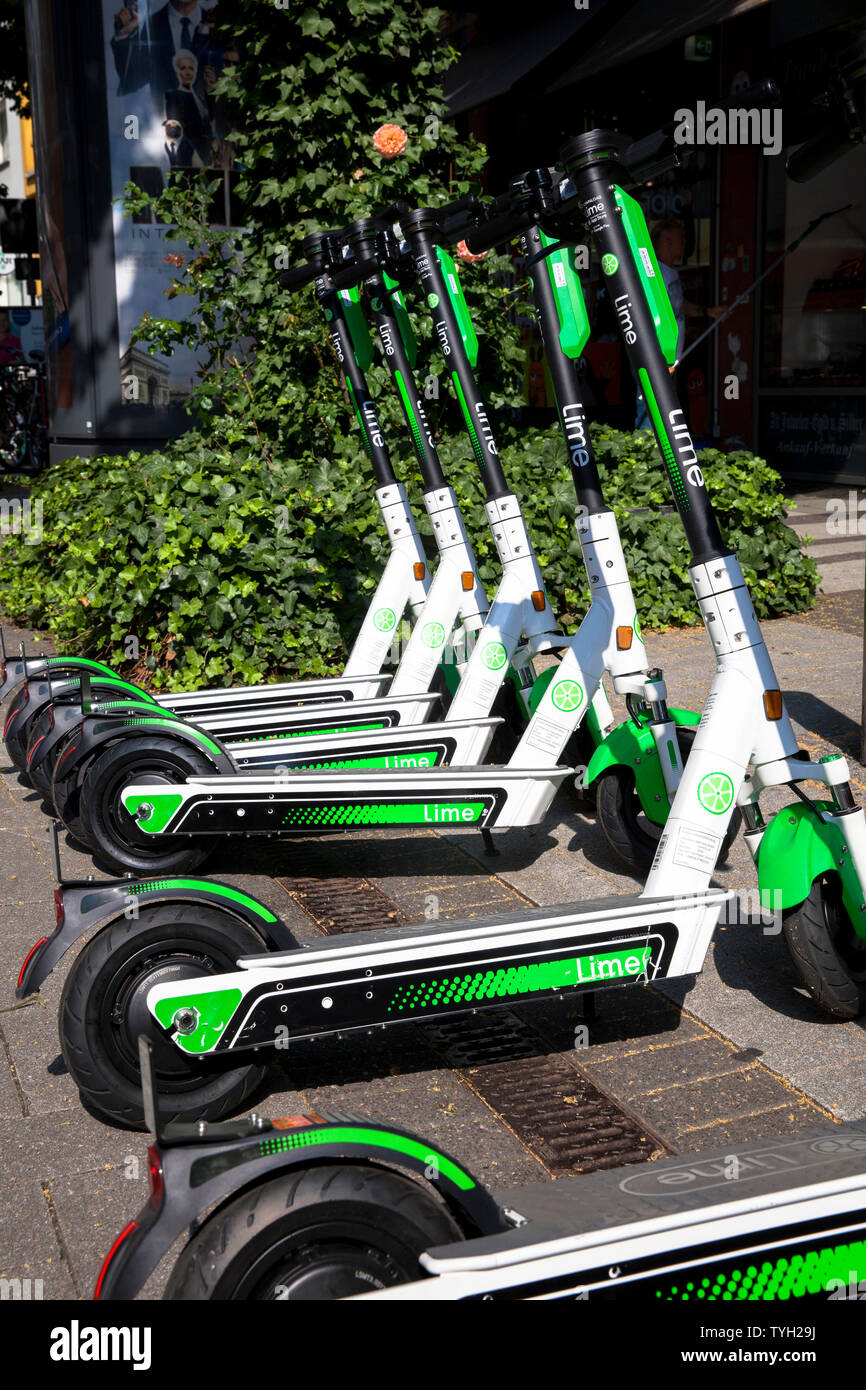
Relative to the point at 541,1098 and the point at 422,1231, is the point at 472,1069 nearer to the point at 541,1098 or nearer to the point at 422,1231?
the point at 541,1098

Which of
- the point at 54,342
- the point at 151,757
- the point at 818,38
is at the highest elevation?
the point at 818,38

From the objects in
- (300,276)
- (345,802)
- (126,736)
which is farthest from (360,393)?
(345,802)

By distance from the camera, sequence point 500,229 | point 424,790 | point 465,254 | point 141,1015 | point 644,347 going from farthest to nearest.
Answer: point 465,254 < point 424,790 < point 500,229 < point 644,347 < point 141,1015

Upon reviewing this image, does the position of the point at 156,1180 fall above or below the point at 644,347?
below

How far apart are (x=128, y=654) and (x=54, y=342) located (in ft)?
17.0

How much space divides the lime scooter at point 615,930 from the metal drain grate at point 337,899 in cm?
97

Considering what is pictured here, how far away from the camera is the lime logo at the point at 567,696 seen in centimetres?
427

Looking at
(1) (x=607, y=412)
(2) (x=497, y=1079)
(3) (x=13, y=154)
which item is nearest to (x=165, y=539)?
(2) (x=497, y=1079)

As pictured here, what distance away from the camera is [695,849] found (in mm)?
3266

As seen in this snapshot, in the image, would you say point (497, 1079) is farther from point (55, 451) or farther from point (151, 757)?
point (55, 451)

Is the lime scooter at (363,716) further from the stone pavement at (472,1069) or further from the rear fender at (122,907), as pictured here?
the rear fender at (122,907)

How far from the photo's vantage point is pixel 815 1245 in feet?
6.47

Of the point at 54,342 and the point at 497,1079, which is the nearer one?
the point at 497,1079

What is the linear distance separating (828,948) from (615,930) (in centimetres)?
54
